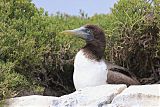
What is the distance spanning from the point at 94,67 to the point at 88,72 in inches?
3.5

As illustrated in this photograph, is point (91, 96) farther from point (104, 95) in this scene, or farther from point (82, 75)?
point (82, 75)

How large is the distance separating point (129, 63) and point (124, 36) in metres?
0.37

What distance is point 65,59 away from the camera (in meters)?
7.11

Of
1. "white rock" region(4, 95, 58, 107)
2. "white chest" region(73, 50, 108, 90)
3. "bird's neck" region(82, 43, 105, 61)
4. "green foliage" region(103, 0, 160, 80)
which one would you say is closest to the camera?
"white rock" region(4, 95, 58, 107)

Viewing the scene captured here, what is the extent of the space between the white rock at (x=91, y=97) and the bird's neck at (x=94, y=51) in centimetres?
97

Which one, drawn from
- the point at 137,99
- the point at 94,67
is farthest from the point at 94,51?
the point at 137,99

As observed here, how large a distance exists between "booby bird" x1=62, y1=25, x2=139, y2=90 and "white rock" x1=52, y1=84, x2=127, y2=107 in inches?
30.5

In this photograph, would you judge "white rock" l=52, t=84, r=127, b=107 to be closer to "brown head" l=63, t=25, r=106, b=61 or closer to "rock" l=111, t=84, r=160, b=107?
"rock" l=111, t=84, r=160, b=107

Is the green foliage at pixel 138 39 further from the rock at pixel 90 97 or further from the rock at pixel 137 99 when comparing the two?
the rock at pixel 137 99

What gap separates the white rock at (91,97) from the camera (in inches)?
194

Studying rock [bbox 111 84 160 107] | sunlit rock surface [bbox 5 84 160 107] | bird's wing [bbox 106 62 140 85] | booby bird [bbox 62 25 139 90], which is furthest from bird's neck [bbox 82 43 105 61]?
rock [bbox 111 84 160 107]

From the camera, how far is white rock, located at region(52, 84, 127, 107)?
4.94 meters

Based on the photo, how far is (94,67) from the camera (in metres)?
5.99

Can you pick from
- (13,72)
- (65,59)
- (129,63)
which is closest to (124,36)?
(129,63)
